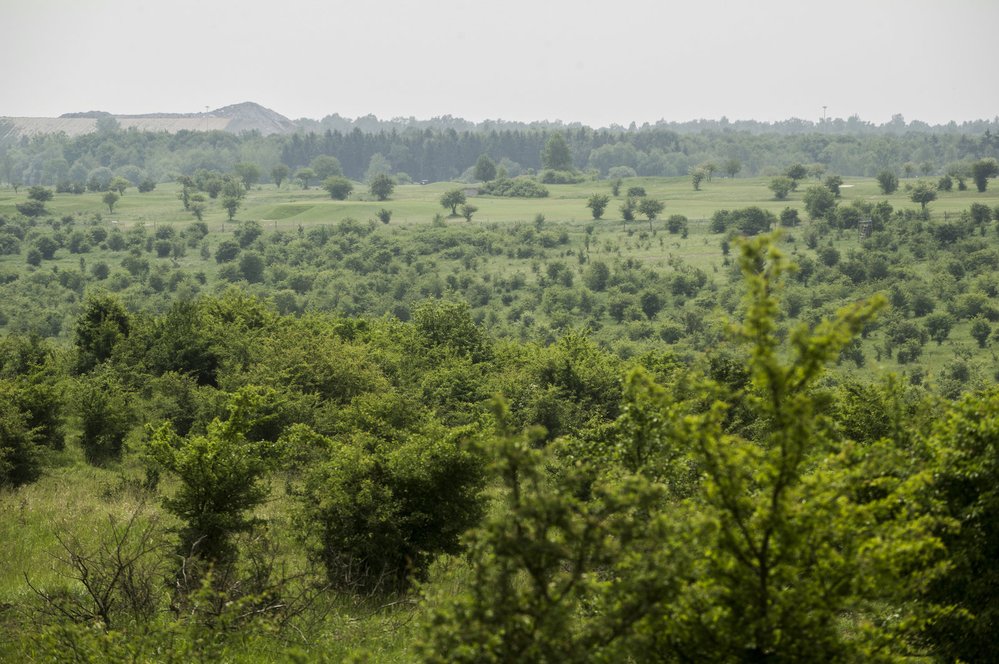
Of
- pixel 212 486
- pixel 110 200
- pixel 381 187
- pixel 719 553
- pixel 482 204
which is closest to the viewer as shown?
pixel 719 553

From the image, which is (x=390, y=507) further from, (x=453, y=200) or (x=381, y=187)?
(x=381, y=187)

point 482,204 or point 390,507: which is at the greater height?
point 390,507

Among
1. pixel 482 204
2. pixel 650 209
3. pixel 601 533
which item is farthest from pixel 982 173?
pixel 601 533

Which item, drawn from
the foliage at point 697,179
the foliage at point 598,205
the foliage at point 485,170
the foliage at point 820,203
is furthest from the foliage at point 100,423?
A: the foliage at point 485,170

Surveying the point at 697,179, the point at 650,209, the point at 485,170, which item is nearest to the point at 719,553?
the point at 650,209

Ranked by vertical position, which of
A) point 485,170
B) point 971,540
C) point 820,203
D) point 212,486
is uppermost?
point 485,170

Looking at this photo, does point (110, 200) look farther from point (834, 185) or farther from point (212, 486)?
point (212, 486)

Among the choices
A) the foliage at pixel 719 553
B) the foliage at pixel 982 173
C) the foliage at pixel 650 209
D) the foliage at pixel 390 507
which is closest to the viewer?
the foliage at pixel 719 553

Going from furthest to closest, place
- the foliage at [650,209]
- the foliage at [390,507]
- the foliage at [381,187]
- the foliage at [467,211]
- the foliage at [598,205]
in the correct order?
1. the foliage at [381,187]
2. the foliage at [467,211]
3. the foliage at [598,205]
4. the foliage at [650,209]
5. the foliage at [390,507]

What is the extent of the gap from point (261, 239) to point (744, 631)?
4660 inches

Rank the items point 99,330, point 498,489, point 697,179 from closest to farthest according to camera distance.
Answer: point 498,489 < point 99,330 < point 697,179

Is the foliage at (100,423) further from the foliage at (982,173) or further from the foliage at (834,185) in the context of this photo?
the foliage at (982,173)

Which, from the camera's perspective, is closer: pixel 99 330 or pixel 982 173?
pixel 99 330

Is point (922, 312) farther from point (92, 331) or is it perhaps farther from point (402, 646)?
point (402, 646)
